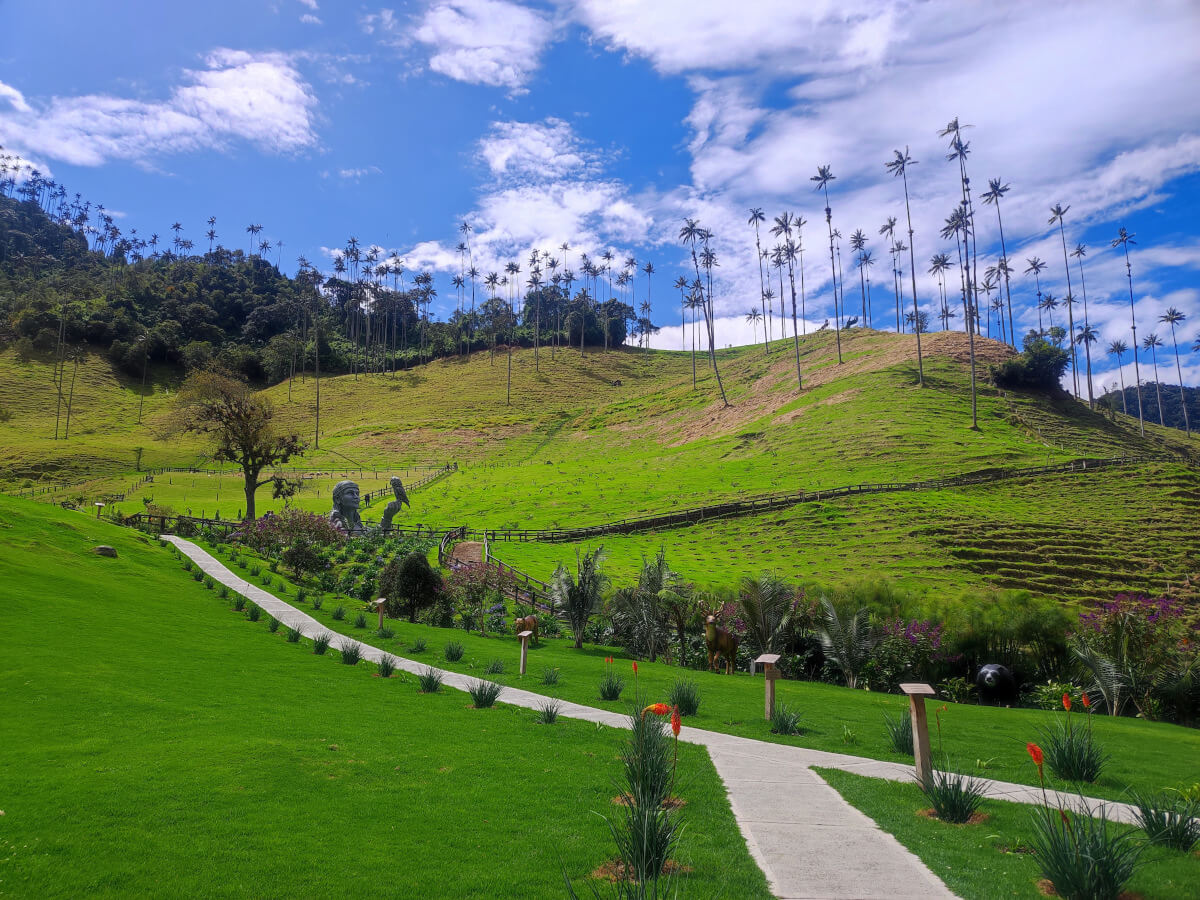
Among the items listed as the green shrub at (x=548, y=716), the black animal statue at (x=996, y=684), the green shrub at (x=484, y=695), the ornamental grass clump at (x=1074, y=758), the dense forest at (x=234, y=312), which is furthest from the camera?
the dense forest at (x=234, y=312)

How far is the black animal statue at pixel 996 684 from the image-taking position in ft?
70.1

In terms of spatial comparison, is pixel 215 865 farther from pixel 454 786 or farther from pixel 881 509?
pixel 881 509

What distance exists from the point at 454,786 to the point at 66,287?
563 ft

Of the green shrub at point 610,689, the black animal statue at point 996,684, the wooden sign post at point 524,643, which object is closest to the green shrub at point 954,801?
the green shrub at point 610,689

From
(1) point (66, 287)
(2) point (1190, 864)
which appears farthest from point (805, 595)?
(1) point (66, 287)

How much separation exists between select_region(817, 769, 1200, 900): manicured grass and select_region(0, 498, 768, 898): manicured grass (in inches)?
75.4

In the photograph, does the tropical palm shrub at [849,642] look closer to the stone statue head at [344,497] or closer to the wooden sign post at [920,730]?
the wooden sign post at [920,730]

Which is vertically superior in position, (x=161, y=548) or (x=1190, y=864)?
(x=161, y=548)

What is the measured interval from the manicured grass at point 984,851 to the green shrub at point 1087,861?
45 centimetres

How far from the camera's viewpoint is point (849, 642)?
2248 centimetres

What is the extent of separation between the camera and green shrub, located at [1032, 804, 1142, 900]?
5359mm

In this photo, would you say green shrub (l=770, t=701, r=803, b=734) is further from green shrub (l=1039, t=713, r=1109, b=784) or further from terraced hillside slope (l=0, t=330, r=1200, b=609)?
terraced hillside slope (l=0, t=330, r=1200, b=609)

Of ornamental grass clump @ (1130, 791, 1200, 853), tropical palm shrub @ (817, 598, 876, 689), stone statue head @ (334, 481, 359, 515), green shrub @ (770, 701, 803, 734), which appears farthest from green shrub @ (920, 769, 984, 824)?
stone statue head @ (334, 481, 359, 515)

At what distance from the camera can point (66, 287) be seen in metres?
137
